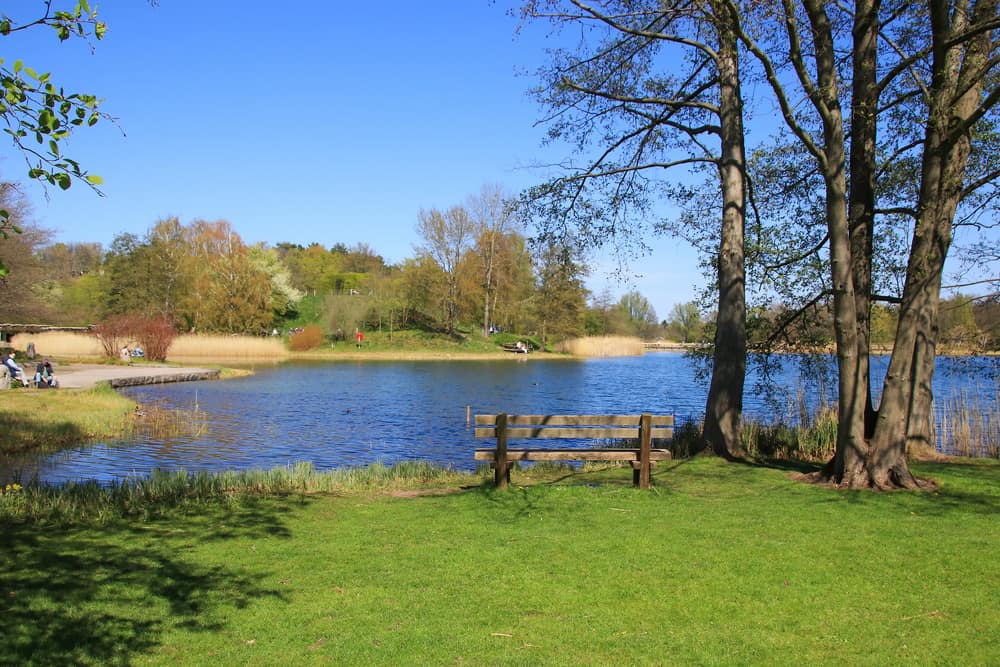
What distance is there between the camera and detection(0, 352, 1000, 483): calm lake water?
1521 cm

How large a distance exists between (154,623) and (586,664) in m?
2.87

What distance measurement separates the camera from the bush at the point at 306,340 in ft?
199

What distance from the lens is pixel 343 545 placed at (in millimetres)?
6852

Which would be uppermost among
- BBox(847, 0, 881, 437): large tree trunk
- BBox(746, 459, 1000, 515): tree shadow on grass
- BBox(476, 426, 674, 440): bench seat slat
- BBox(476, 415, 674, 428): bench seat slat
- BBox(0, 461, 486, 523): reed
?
BBox(847, 0, 881, 437): large tree trunk

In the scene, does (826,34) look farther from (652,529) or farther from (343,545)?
(343,545)

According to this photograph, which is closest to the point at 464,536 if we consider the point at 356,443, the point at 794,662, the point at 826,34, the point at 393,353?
the point at 794,662

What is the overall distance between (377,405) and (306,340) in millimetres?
36163

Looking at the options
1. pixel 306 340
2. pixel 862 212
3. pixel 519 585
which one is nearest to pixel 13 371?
pixel 519 585

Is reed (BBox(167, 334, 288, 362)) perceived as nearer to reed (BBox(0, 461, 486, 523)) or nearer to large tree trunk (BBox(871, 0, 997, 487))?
reed (BBox(0, 461, 486, 523))

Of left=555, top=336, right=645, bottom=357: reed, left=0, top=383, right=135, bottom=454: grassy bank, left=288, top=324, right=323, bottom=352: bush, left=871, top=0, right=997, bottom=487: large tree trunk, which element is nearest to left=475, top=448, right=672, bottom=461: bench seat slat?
left=871, top=0, right=997, bottom=487: large tree trunk

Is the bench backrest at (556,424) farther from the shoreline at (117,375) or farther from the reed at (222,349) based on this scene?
the reed at (222,349)

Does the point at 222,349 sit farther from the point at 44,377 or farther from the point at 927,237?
the point at 927,237

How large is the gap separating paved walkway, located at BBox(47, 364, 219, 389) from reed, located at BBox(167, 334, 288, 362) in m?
11.6

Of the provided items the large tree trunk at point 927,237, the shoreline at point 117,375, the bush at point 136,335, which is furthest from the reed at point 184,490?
the bush at point 136,335
